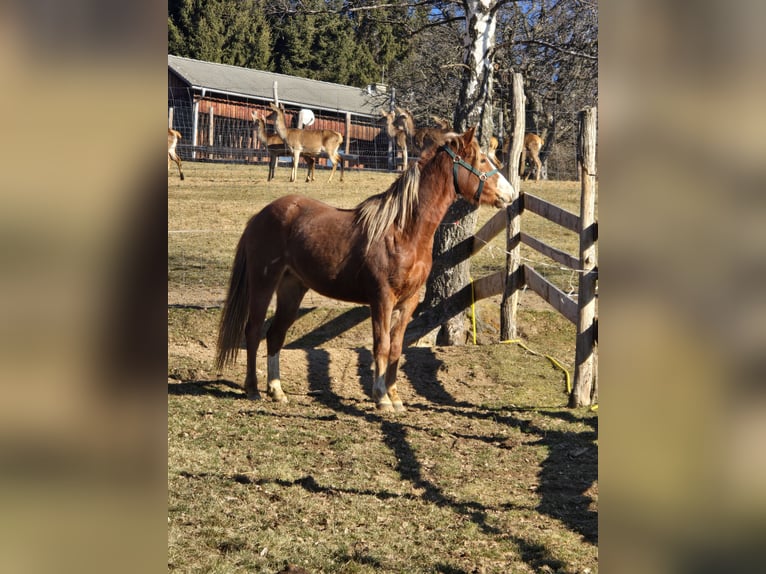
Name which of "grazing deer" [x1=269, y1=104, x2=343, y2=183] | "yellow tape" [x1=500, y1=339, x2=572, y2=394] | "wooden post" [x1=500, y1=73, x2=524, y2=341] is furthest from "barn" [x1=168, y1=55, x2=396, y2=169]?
"yellow tape" [x1=500, y1=339, x2=572, y2=394]

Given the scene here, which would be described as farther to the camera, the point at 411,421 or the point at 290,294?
the point at 290,294

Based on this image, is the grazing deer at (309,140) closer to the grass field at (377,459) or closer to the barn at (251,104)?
the barn at (251,104)

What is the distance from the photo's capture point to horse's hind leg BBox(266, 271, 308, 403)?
21.9 feet

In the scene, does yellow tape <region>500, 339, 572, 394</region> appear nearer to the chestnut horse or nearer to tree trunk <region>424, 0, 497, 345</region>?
tree trunk <region>424, 0, 497, 345</region>

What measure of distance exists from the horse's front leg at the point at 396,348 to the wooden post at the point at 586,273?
1337 mm

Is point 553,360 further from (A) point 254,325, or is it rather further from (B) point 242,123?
(B) point 242,123

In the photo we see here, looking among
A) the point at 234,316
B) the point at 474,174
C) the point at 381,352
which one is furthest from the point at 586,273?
the point at 234,316

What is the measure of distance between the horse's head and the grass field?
1.58 m

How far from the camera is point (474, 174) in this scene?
6637 millimetres
